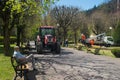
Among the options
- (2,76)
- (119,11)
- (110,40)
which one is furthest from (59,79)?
(119,11)

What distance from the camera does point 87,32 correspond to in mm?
112375

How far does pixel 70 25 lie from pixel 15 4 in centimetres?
6808

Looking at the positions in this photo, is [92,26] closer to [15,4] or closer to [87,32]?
[87,32]

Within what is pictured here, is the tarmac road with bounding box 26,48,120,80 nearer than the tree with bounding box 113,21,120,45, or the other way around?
the tarmac road with bounding box 26,48,120,80

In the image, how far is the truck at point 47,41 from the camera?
36.2 metres

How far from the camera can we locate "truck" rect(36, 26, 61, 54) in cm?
3621

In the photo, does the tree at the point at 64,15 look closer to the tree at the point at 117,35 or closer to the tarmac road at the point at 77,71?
the tree at the point at 117,35

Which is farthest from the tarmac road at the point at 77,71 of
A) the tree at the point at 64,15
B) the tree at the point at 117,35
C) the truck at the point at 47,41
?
the tree at the point at 64,15

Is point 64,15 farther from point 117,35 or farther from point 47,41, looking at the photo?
point 47,41

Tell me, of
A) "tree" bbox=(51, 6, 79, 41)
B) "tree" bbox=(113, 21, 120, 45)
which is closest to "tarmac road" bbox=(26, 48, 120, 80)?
"tree" bbox=(113, 21, 120, 45)

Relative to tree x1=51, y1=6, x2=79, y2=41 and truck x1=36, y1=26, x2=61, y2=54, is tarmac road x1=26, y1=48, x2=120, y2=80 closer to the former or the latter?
truck x1=36, y1=26, x2=61, y2=54

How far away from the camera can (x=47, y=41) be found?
3700cm

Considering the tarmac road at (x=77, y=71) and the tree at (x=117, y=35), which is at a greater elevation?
the tree at (x=117, y=35)

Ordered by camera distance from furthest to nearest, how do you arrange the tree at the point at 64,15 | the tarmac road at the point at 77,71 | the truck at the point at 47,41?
the tree at the point at 64,15 → the truck at the point at 47,41 → the tarmac road at the point at 77,71
